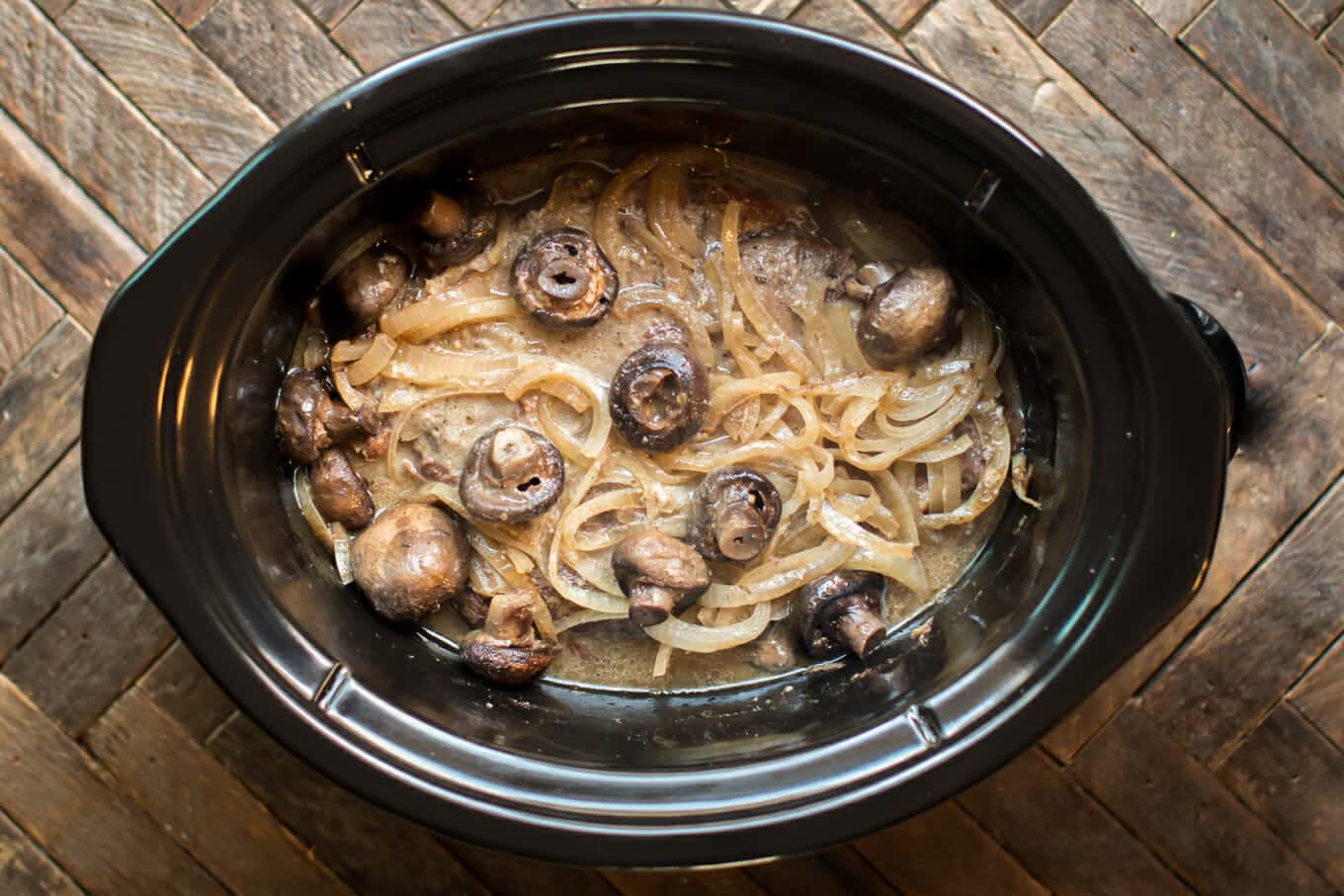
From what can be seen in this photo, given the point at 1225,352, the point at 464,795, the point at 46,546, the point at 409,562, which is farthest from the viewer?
the point at 46,546

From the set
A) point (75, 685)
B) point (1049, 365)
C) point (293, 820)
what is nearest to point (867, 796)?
point (1049, 365)

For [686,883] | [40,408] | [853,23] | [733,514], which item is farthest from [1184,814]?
[40,408]

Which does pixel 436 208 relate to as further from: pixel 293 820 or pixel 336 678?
pixel 293 820

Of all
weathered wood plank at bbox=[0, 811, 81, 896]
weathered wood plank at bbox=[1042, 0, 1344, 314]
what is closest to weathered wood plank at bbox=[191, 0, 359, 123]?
weathered wood plank at bbox=[1042, 0, 1344, 314]

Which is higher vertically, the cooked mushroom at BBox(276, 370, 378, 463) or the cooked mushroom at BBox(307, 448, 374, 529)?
the cooked mushroom at BBox(276, 370, 378, 463)

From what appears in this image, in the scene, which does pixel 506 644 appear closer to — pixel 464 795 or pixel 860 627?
pixel 464 795

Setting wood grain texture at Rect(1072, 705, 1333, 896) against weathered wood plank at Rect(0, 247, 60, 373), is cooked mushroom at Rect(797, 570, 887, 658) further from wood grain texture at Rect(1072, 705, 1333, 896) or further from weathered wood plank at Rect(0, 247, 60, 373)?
weathered wood plank at Rect(0, 247, 60, 373)
